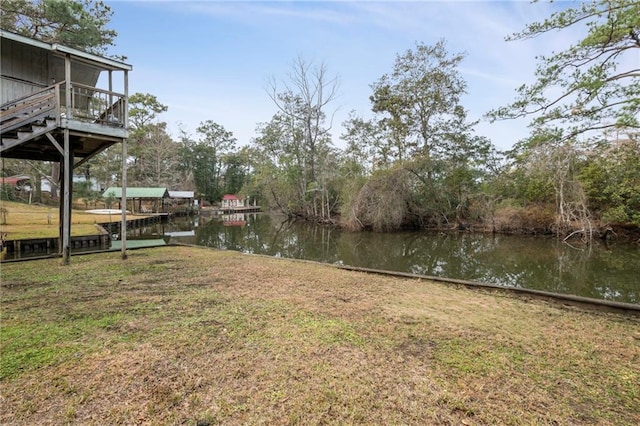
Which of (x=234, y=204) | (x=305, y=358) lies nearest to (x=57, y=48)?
(x=305, y=358)

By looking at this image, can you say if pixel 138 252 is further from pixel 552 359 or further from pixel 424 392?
pixel 552 359

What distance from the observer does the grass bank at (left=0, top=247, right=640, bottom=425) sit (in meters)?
1.86

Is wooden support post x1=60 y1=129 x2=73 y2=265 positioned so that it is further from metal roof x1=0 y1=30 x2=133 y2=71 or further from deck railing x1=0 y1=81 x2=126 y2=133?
metal roof x1=0 y1=30 x2=133 y2=71

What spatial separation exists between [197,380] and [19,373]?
1.31 meters

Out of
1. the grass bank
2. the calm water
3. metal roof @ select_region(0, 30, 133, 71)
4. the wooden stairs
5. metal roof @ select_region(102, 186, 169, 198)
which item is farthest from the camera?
metal roof @ select_region(102, 186, 169, 198)

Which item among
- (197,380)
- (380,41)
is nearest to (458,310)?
(197,380)

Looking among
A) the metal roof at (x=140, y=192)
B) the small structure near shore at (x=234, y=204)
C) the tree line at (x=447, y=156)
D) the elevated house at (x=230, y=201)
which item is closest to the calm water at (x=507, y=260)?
the tree line at (x=447, y=156)

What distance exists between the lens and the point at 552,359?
255cm

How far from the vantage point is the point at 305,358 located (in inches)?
98.0

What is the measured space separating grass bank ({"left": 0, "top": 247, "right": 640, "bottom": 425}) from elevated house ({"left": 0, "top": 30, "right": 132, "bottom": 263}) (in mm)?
3048

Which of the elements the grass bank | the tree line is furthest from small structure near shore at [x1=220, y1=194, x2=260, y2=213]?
the grass bank

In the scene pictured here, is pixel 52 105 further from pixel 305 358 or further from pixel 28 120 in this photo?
pixel 305 358

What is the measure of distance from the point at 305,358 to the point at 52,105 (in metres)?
7.05

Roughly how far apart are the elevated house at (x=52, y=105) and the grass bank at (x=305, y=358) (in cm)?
305
